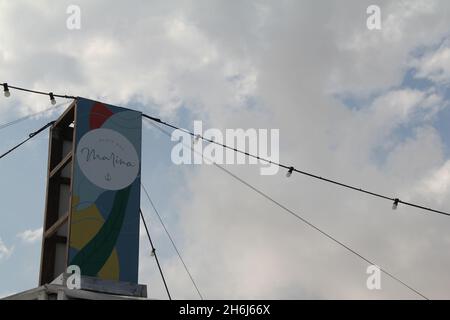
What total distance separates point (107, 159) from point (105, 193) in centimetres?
96

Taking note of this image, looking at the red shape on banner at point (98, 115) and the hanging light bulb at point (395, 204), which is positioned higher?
the red shape on banner at point (98, 115)

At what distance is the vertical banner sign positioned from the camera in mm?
18328

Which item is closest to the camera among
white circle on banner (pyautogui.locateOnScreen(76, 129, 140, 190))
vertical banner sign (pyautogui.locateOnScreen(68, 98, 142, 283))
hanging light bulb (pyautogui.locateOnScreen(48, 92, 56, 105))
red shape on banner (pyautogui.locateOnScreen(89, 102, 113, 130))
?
vertical banner sign (pyautogui.locateOnScreen(68, 98, 142, 283))

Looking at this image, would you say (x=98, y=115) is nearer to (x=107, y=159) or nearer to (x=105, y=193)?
(x=107, y=159)

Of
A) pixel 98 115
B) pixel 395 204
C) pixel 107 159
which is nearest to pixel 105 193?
pixel 107 159

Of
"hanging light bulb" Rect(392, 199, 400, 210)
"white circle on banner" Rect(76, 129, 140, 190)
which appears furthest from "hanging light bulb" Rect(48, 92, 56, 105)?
"hanging light bulb" Rect(392, 199, 400, 210)

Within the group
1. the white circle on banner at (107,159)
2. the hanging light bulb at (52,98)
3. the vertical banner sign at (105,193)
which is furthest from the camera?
the white circle on banner at (107,159)

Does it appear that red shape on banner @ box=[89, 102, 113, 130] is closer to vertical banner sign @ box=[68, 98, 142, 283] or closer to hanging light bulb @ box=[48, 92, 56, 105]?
vertical banner sign @ box=[68, 98, 142, 283]

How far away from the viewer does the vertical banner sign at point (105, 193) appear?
18328 mm

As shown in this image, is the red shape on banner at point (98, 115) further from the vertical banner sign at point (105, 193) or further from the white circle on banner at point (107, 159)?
the white circle on banner at point (107, 159)

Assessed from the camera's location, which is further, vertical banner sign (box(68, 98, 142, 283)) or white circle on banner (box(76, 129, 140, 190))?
white circle on banner (box(76, 129, 140, 190))

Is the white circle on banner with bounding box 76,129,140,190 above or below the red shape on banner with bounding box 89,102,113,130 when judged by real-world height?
below

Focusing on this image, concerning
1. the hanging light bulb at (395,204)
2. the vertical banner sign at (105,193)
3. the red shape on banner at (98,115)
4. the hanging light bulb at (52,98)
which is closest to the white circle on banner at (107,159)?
the vertical banner sign at (105,193)

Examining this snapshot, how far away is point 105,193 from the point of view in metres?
19.1
